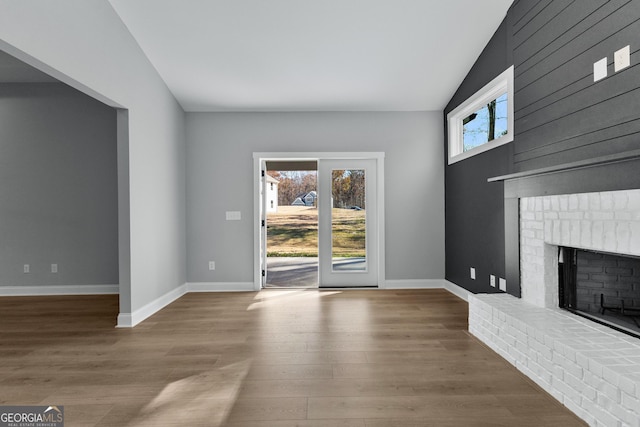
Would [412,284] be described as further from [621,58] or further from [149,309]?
[621,58]

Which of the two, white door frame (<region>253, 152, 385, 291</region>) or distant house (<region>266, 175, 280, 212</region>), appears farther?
distant house (<region>266, 175, 280, 212</region>)

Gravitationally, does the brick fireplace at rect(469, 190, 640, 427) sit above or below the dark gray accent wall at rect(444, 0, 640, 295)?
below

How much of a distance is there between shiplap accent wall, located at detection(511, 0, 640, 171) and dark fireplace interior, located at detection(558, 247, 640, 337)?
0.75 meters

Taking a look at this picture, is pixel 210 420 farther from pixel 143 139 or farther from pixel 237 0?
pixel 237 0

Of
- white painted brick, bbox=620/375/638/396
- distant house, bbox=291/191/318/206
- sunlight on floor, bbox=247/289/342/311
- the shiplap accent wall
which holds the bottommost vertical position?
sunlight on floor, bbox=247/289/342/311

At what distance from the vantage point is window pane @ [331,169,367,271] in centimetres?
537

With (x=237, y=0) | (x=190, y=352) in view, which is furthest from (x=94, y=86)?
(x=190, y=352)

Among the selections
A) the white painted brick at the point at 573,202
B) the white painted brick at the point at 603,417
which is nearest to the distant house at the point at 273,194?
the white painted brick at the point at 573,202

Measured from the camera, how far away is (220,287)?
5.28 m

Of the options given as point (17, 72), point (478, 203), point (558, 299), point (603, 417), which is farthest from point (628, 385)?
point (17, 72)

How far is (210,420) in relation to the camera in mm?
1944

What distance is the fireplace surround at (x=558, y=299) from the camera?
1847 mm

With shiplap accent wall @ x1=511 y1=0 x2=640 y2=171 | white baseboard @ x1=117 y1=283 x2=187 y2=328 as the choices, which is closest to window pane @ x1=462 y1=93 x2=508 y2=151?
shiplap accent wall @ x1=511 y1=0 x2=640 y2=171

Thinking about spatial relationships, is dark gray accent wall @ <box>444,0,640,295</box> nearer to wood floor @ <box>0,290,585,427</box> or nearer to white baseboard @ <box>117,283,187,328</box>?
wood floor @ <box>0,290,585,427</box>
